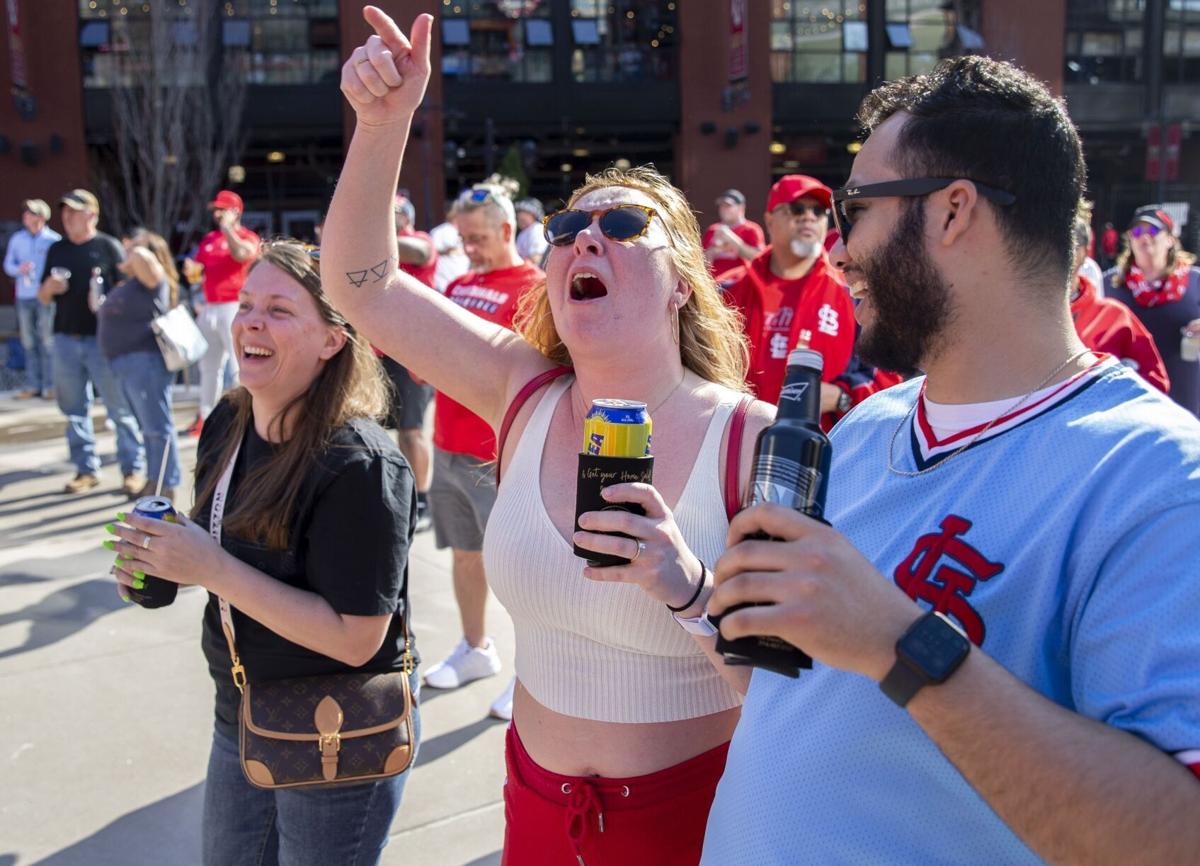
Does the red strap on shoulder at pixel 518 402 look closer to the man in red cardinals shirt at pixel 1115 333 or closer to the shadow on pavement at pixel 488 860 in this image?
the shadow on pavement at pixel 488 860

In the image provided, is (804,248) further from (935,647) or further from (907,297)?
(935,647)

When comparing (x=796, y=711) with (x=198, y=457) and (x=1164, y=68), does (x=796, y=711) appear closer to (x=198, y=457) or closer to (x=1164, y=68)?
(x=198, y=457)

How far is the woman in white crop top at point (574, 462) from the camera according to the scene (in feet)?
6.73

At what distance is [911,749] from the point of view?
134cm

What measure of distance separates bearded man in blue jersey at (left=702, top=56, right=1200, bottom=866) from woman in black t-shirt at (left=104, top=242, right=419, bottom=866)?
1033 millimetres

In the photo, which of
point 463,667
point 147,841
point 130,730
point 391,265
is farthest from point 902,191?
point 130,730

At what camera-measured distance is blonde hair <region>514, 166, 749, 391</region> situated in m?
2.42

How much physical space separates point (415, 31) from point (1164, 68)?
3285 centimetres

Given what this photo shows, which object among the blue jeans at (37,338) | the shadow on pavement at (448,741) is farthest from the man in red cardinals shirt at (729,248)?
the blue jeans at (37,338)

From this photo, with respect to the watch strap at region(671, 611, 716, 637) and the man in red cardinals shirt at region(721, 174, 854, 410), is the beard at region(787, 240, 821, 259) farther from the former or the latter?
the watch strap at region(671, 611, 716, 637)

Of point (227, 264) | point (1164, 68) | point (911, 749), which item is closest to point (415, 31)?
point (911, 749)

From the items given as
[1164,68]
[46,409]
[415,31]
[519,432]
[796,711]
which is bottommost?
[46,409]

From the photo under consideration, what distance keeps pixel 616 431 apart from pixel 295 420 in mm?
1316

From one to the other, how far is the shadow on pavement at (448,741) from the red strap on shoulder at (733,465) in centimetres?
262
